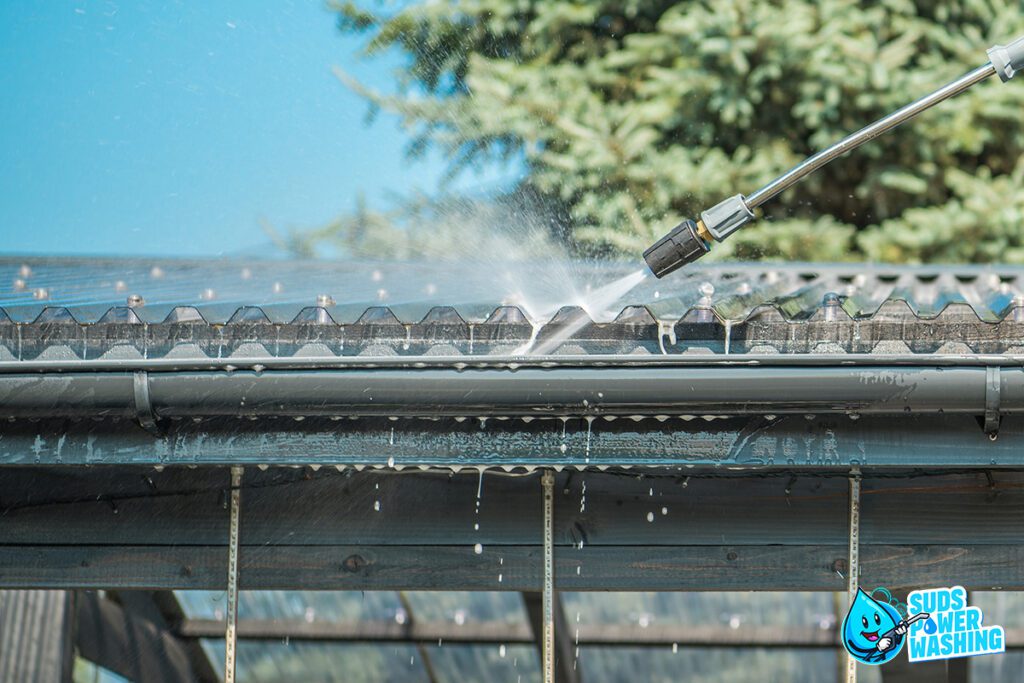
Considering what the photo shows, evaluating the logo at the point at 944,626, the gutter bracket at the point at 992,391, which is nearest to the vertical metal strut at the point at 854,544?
the logo at the point at 944,626

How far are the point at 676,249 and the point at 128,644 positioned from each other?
215 centimetres

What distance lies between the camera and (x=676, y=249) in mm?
3826

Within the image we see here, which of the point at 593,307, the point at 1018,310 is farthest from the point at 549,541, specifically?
the point at 1018,310

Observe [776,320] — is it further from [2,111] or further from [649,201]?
[649,201]

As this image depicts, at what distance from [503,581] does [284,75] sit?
10.2m

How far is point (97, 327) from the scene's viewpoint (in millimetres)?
3824

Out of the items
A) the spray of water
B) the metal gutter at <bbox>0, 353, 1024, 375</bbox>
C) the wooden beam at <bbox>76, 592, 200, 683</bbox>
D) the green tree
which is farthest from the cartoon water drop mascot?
the green tree

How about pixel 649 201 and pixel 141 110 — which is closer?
pixel 141 110

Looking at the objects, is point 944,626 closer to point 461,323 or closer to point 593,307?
point 593,307

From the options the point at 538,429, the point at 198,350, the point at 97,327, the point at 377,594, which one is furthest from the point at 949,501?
the point at 97,327

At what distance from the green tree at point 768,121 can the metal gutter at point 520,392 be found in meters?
7.69

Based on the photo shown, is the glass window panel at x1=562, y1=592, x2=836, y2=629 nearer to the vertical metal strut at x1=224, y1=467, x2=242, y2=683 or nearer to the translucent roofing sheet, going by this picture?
the translucent roofing sheet

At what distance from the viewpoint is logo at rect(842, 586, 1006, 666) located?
Result: 418 centimetres

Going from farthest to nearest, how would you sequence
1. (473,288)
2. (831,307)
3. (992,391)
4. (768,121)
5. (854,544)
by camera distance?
(768,121) → (473,288) → (854,544) → (831,307) → (992,391)
